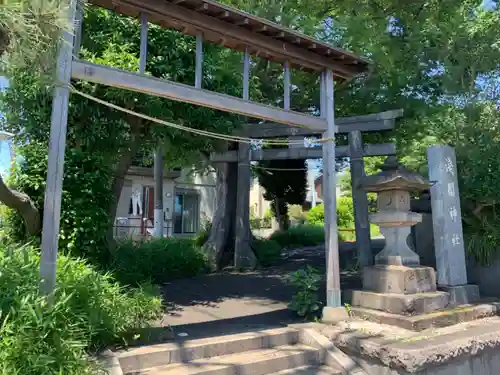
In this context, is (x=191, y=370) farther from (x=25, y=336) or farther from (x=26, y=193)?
(x=26, y=193)

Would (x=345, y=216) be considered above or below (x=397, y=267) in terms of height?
above

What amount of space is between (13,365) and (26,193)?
3727 millimetres

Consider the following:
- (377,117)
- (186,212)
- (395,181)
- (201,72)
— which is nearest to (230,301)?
(395,181)

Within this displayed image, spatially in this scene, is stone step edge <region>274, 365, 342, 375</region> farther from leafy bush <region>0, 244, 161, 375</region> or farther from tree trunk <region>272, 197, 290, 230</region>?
tree trunk <region>272, 197, 290, 230</region>

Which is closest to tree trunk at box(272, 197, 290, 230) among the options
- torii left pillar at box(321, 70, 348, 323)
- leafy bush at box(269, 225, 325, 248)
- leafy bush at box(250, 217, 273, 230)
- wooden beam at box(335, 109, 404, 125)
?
leafy bush at box(269, 225, 325, 248)

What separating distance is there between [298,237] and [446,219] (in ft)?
41.9

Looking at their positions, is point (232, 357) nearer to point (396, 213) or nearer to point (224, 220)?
point (396, 213)

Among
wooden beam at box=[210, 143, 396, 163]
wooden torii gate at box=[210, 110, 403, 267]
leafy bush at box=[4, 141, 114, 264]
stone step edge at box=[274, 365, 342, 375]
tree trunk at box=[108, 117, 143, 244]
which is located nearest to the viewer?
stone step edge at box=[274, 365, 342, 375]

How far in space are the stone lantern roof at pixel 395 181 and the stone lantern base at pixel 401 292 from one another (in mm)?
1375

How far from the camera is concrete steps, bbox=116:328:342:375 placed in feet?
16.0

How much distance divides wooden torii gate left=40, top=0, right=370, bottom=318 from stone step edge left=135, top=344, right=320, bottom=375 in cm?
137

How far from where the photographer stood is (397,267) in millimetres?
7164

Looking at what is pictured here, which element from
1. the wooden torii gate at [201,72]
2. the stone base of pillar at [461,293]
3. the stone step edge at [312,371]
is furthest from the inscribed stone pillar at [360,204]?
the stone step edge at [312,371]

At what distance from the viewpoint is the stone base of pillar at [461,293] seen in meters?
7.54
